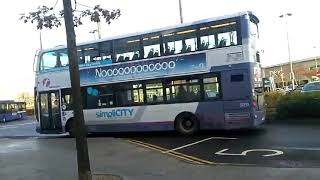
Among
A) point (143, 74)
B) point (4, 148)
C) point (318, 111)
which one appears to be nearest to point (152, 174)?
point (143, 74)

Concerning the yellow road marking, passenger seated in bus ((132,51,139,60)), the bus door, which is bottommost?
the yellow road marking

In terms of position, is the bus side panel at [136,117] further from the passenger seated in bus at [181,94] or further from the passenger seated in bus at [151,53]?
the passenger seated in bus at [151,53]

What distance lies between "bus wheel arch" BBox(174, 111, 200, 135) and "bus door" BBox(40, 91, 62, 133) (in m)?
5.93

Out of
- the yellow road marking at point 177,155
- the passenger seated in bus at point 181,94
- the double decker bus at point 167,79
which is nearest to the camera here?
the yellow road marking at point 177,155

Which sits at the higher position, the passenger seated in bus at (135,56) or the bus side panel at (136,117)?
the passenger seated in bus at (135,56)

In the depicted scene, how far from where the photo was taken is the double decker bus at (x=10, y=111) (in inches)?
2135

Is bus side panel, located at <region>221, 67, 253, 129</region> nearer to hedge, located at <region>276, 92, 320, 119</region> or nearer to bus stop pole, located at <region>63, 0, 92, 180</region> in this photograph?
hedge, located at <region>276, 92, 320, 119</region>

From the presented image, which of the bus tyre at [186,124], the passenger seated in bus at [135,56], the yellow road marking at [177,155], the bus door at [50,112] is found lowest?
the yellow road marking at [177,155]

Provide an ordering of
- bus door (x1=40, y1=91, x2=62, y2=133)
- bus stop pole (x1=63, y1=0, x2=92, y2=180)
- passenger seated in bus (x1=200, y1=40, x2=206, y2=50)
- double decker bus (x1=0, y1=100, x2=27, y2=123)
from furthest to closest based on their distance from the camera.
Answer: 1. double decker bus (x1=0, y1=100, x2=27, y2=123)
2. bus door (x1=40, y1=91, x2=62, y2=133)
3. passenger seated in bus (x1=200, y1=40, x2=206, y2=50)
4. bus stop pole (x1=63, y1=0, x2=92, y2=180)

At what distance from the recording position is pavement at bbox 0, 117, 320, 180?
35.5 ft

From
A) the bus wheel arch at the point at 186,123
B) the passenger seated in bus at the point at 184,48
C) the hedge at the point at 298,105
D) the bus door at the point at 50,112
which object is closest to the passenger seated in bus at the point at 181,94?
the bus wheel arch at the point at 186,123

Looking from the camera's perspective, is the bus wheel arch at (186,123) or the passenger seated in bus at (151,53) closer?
the bus wheel arch at (186,123)

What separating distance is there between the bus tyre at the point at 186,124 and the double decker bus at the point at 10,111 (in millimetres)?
38947

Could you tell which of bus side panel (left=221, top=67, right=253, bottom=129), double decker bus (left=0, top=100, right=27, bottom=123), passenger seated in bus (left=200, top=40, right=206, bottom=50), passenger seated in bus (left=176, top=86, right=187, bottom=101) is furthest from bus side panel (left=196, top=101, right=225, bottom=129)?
double decker bus (left=0, top=100, right=27, bottom=123)
